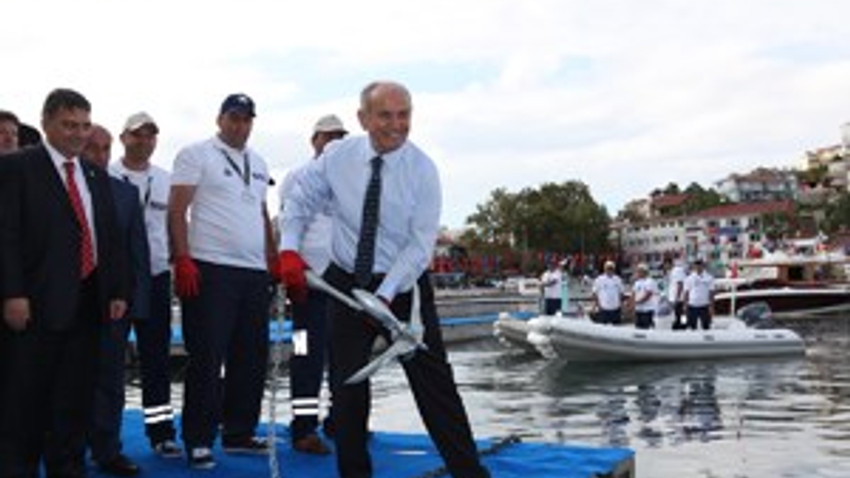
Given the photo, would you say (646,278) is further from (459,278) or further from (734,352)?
(459,278)

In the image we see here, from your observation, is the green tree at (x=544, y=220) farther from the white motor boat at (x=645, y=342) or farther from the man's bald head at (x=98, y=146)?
the man's bald head at (x=98, y=146)

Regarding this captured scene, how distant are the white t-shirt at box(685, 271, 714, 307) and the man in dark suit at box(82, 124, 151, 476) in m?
17.8

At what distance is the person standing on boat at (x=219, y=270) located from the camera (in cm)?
487

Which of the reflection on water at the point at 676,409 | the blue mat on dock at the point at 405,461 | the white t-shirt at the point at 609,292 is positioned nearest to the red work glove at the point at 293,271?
the blue mat on dock at the point at 405,461

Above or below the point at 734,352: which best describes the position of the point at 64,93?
above

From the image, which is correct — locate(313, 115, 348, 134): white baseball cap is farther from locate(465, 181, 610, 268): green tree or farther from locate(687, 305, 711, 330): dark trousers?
locate(465, 181, 610, 268): green tree

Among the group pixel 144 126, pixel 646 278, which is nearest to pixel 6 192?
pixel 144 126

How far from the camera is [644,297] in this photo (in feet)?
70.3

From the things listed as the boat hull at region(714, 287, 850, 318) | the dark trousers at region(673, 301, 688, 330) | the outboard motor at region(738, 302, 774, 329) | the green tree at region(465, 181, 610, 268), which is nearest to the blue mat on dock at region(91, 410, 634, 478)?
the outboard motor at region(738, 302, 774, 329)

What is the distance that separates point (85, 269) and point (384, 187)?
4.06 feet

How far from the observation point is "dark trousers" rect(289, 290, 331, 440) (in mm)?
5500

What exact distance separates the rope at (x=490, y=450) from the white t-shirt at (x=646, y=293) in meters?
15.5

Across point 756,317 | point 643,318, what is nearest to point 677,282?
point 643,318

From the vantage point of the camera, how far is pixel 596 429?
10.5 m
